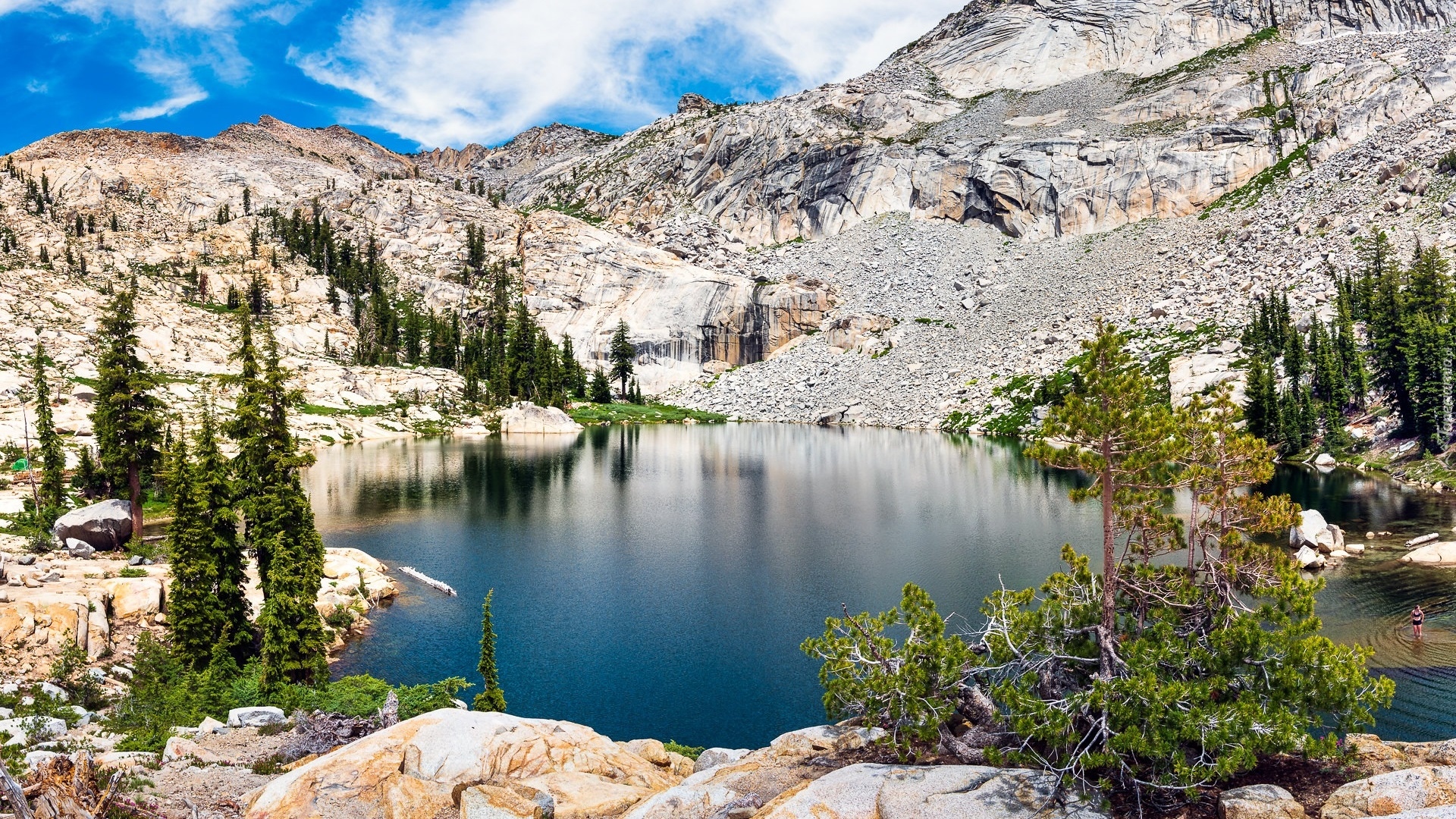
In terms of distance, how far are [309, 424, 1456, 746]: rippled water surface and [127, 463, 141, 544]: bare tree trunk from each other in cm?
1084

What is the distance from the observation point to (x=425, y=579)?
4169 centimetres

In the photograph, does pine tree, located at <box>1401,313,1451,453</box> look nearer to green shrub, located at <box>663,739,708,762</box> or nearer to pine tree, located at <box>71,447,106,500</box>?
green shrub, located at <box>663,739,708,762</box>

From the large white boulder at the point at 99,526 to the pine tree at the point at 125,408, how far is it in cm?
55

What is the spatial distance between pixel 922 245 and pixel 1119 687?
165786 mm

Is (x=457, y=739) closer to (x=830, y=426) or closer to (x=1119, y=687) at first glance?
(x=1119, y=687)

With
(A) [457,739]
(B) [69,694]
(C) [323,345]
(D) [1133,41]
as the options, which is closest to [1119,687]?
(A) [457,739]

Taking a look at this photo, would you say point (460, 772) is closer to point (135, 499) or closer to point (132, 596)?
point (132, 596)

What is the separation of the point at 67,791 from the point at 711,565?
33.6m

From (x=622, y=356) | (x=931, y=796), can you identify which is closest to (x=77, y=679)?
(x=931, y=796)

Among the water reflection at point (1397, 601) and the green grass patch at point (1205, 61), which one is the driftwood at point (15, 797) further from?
the green grass patch at point (1205, 61)

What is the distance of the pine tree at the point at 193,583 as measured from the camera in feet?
87.4

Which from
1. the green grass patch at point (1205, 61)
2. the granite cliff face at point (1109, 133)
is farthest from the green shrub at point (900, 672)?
the green grass patch at point (1205, 61)

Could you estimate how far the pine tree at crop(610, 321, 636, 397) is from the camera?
153250mm

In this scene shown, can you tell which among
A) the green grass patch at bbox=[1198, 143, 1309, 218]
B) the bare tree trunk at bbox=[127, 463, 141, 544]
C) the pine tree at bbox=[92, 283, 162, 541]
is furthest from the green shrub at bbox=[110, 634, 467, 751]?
the green grass patch at bbox=[1198, 143, 1309, 218]
